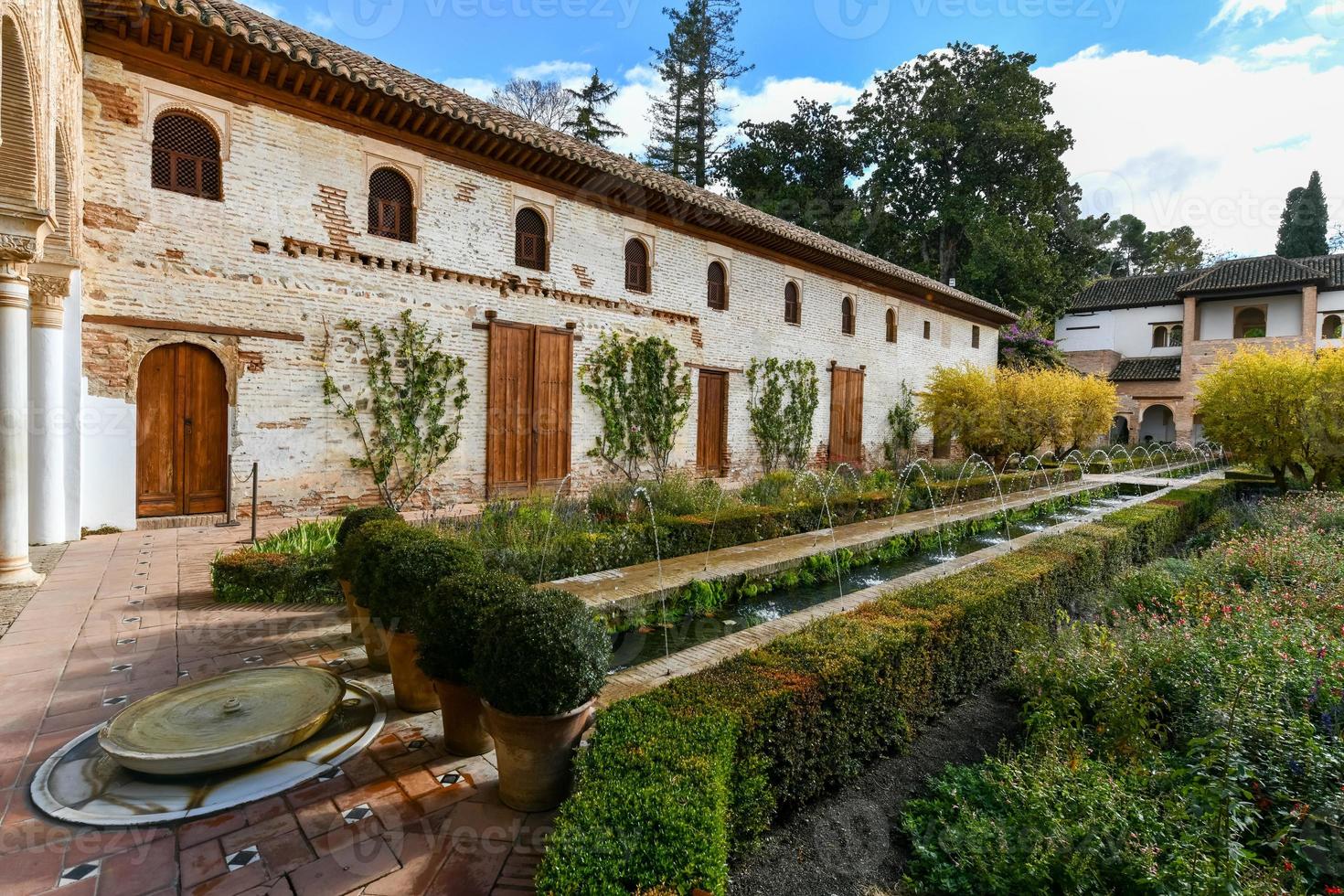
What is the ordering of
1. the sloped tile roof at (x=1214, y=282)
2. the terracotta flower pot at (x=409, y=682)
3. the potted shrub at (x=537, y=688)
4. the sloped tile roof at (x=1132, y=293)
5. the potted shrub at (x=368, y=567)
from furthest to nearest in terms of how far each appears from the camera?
the sloped tile roof at (x=1132, y=293), the sloped tile roof at (x=1214, y=282), the potted shrub at (x=368, y=567), the terracotta flower pot at (x=409, y=682), the potted shrub at (x=537, y=688)

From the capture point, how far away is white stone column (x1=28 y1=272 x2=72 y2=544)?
6637 millimetres

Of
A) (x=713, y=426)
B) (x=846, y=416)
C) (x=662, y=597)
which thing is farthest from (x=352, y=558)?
(x=846, y=416)

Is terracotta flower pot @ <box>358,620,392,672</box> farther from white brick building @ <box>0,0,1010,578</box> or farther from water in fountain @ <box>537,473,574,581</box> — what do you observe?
white brick building @ <box>0,0,1010,578</box>

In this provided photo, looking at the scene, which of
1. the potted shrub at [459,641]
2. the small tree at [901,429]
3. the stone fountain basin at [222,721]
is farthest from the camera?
the small tree at [901,429]

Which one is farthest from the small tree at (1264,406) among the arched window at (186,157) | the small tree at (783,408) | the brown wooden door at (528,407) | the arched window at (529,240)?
the arched window at (186,157)

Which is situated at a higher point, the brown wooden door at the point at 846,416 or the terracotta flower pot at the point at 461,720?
the brown wooden door at the point at 846,416

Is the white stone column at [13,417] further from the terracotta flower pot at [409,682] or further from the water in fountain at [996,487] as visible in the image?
the water in fountain at [996,487]

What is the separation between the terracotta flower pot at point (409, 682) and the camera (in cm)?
361

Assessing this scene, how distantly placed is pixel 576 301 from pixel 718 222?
4293 mm

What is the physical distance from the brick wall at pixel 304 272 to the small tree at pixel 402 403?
0.19 metres

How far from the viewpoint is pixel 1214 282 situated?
Result: 2711cm

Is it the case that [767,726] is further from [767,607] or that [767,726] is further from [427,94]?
[427,94]

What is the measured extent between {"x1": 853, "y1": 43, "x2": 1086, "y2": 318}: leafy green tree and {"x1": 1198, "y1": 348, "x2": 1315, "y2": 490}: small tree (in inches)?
564

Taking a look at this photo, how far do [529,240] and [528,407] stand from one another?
3016 mm
